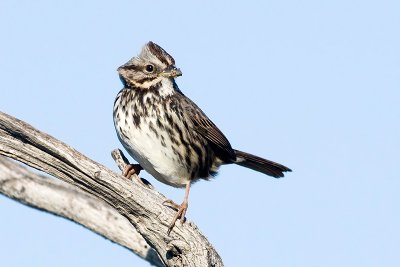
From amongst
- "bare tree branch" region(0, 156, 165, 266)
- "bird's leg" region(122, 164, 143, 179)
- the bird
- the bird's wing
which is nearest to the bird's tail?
the bird's wing

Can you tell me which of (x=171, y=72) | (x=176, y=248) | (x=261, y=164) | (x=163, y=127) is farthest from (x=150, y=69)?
(x=176, y=248)

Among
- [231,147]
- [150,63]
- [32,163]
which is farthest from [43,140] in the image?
[231,147]

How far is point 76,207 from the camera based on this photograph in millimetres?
7859

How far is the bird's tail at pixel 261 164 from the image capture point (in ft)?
29.7

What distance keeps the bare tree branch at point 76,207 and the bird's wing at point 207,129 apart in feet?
3.93

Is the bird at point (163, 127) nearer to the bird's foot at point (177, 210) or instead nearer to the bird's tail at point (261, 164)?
the bird's foot at point (177, 210)

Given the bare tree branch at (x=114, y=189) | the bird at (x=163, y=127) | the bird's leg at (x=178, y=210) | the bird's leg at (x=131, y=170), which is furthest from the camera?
the bird's leg at (x=131, y=170)

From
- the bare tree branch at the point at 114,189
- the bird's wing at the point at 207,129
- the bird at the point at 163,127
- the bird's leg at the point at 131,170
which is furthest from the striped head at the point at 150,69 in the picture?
the bare tree branch at the point at 114,189

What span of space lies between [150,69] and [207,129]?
0.85 metres

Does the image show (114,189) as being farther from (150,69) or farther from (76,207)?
(150,69)

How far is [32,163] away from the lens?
6859mm

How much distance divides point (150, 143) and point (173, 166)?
40 centimetres

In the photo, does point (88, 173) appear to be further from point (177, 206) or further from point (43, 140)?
point (177, 206)

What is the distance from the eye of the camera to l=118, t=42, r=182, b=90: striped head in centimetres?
802
